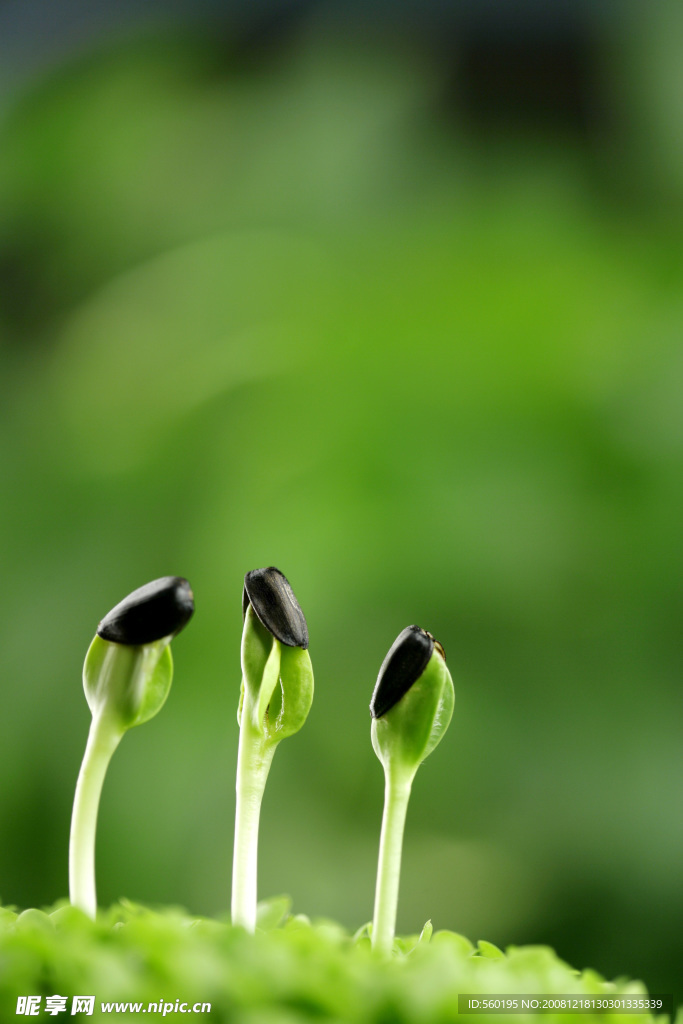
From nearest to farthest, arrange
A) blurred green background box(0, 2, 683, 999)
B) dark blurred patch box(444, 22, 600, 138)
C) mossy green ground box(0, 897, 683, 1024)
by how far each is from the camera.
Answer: mossy green ground box(0, 897, 683, 1024)
blurred green background box(0, 2, 683, 999)
dark blurred patch box(444, 22, 600, 138)

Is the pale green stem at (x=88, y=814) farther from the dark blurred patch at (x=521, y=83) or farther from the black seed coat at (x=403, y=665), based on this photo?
the dark blurred patch at (x=521, y=83)

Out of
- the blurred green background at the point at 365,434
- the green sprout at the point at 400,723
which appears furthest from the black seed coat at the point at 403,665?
the blurred green background at the point at 365,434

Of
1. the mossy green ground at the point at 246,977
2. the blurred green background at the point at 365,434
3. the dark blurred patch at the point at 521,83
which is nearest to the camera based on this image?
the mossy green ground at the point at 246,977

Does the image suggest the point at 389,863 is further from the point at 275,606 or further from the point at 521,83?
the point at 521,83

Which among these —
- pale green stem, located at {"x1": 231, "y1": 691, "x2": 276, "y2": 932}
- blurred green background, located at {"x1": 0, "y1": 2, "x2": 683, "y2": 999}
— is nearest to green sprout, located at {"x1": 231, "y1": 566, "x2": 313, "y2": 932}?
pale green stem, located at {"x1": 231, "y1": 691, "x2": 276, "y2": 932}

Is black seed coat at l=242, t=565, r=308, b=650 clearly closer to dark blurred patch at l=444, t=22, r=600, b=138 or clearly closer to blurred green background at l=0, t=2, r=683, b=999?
blurred green background at l=0, t=2, r=683, b=999

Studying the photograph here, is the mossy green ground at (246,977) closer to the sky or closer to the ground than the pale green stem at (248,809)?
closer to the ground

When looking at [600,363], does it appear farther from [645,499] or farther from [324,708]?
[324,708]
